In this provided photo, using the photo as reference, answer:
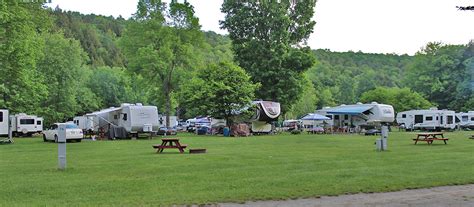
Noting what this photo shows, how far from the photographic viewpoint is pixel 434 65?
255 ft

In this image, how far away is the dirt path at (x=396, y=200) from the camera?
9.02m

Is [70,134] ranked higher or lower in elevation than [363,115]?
lower

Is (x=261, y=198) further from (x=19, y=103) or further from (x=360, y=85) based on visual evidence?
(x=360, y=85)

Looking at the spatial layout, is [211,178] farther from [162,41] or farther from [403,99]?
[403,99]

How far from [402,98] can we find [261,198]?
67.2 m

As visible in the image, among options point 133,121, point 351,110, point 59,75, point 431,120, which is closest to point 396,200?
point 133,121

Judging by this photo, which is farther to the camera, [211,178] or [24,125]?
[24,125]

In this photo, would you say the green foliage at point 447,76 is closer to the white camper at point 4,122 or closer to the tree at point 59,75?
the tree at point 59,75

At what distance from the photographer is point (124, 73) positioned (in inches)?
2168

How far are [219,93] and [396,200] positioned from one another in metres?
34.1

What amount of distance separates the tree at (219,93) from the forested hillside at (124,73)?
17.2 ft

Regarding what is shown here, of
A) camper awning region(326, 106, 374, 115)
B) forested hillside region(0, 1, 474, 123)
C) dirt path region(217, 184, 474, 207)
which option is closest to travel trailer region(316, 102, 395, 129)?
camper awning region(326, 106, 374, 115)

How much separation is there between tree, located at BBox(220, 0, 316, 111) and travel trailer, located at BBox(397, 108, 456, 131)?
13.0 m

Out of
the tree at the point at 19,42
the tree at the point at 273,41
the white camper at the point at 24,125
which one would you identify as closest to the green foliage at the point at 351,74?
the tree at the point at 273,41
